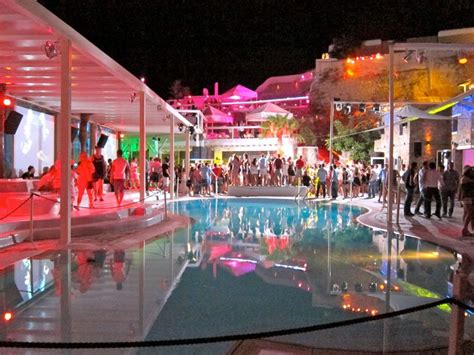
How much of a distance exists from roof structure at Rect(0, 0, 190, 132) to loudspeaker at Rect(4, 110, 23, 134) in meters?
0.65

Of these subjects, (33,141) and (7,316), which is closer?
(7,316)

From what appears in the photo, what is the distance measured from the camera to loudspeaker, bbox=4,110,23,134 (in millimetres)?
14078

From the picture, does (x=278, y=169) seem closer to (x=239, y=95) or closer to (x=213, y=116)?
(x=213, y=116)

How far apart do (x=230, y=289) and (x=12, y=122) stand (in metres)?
10.8

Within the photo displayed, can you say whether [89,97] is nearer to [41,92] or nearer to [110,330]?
[41,92]

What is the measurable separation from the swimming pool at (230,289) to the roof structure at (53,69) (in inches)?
148

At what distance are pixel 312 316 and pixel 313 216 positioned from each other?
34.4ft

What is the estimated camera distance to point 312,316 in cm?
489

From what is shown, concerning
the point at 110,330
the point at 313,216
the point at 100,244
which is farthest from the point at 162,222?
the point at 110,330

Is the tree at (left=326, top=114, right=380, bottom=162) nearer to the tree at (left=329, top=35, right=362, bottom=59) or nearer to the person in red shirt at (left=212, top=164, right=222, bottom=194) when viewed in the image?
the tree at (left=329, top=35, right=362, bottom=59)

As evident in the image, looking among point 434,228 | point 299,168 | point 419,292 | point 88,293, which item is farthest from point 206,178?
point 419,292

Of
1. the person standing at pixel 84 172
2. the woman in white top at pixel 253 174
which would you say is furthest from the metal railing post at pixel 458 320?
the woman in white top at pixel 253 174

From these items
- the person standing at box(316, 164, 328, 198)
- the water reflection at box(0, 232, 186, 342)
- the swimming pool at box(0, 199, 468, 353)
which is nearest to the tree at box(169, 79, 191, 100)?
the person standing at box(316, 164, 328, 198)

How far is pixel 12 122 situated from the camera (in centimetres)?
1425
